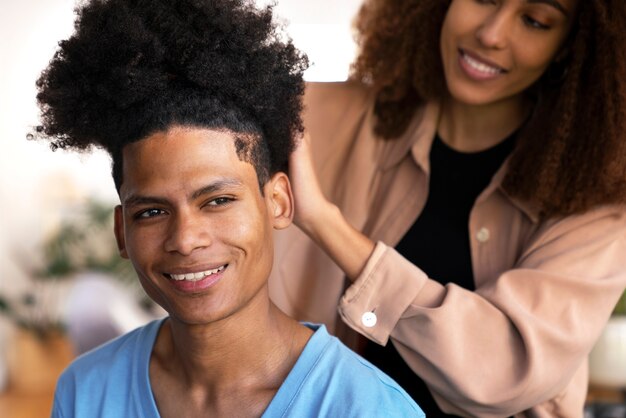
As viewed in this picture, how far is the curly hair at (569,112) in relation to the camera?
1.60m

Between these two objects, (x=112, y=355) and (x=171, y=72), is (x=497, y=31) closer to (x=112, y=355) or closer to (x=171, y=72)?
(x=171, y=72)

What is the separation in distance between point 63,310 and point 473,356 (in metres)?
3.02

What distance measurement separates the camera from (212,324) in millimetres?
1339

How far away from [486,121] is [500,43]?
0.22m

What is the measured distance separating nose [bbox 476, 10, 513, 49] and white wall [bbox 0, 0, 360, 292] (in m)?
2.34

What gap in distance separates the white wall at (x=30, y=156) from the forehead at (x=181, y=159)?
2.74 meters

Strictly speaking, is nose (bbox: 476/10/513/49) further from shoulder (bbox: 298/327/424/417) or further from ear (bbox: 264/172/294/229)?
shoulder (bbox: 298/327/424/417)

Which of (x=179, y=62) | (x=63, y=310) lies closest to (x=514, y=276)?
(x=179, y=62)

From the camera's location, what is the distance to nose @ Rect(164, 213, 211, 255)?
4.07ft

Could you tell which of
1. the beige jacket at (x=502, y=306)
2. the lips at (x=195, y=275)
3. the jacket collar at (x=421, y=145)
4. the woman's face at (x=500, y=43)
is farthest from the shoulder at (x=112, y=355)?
the woman's face at (x=500, y=43)

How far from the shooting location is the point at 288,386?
1308 millimetres

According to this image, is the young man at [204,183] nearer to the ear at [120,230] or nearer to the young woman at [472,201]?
the ear at [120,230]

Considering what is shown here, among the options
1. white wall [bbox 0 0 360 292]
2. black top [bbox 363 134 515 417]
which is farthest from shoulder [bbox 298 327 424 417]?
white wall [bbox 0 0 360 292]

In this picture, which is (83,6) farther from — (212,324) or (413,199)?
(413,199)
